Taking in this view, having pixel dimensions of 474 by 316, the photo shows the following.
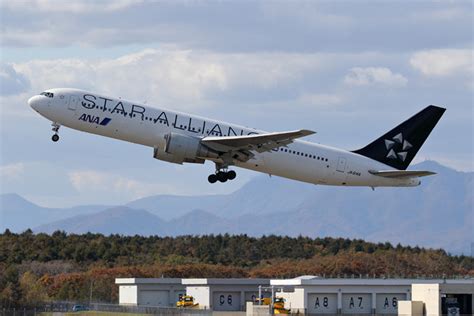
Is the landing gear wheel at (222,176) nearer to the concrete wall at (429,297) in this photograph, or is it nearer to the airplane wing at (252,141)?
the airplane wing at (252,141)

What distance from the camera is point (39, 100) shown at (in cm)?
7638

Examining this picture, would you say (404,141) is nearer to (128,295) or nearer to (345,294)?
(345,294)

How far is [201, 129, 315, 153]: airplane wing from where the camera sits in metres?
75.0

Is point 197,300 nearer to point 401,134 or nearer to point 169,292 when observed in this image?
point 169,292

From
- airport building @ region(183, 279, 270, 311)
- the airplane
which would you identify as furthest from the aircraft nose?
airport building @ region(183, 279, 270, 311)

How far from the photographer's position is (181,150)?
75.2 metres

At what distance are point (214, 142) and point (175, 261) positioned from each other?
216 ft

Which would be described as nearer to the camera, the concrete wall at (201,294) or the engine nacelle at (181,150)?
the engine nacelle at (181,150)

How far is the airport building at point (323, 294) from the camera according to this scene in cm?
8656

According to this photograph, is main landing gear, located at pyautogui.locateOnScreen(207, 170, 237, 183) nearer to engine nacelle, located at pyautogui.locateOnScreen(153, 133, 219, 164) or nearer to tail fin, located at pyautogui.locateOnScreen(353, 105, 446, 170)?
engine nacelle, located at pyautogui.locateOnScreen(153, 133, 219, 164)

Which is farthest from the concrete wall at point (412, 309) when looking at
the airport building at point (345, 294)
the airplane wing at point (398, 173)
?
the airplane wing at point (398, 173)

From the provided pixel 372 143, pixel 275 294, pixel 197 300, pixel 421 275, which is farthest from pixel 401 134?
pixel 421 275

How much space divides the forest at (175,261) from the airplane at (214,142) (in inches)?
1209

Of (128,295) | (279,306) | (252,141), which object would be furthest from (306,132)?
(128,295)
